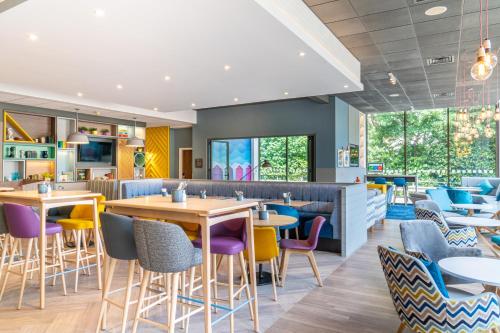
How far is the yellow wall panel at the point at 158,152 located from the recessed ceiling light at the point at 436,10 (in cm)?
967

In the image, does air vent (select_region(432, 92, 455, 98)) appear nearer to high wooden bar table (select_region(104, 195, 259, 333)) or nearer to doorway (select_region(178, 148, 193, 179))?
doorway (select_region(178, 148, 193, 179))

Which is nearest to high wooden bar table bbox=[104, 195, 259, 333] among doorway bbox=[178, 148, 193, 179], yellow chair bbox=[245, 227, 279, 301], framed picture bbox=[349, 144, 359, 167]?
yellow chair bbox=[245, 227, 279, 301]

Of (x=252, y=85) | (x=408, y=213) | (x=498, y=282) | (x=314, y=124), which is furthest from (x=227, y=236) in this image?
(x=408, y=213)

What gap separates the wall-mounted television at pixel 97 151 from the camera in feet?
32.0

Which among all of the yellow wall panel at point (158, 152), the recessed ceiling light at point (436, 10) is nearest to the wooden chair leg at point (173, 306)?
the recessed ceiling light at point (436, 10)

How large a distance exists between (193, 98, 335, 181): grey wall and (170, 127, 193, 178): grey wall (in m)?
0.82

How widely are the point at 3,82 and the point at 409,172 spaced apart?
1275 cm

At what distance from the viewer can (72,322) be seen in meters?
3.04

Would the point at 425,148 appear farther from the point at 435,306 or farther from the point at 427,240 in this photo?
the point at 435,306

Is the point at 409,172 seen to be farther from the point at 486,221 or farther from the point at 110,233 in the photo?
the point at 110,233

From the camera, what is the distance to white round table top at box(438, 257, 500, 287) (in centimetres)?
219

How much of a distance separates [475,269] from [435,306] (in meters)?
0.57

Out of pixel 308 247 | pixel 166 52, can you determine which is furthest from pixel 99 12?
pixel 308 247

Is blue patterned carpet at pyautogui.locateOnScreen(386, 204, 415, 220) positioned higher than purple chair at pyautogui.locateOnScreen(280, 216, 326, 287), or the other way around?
purple chair at pyautogui.locateOnScreen(280, 216, 326, 287)
